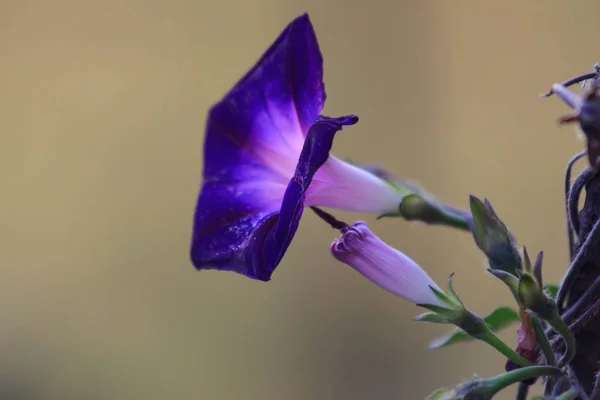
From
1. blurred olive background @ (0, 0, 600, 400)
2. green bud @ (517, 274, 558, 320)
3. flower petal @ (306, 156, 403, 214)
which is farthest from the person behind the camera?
blurred olive background @ (0, 0, 600, 400)

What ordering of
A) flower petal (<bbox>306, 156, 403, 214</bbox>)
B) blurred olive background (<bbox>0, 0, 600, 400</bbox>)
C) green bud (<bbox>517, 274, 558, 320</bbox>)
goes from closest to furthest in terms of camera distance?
green bud (<bbox>517, 274, 558, 320</bbox>)
flower petal (<bbox>306, 156, 403, 214</bbox>)
blurred olive background (<bbox>0, 0, 600, 400</bbox>)

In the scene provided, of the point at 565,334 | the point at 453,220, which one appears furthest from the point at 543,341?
the point at 453,220

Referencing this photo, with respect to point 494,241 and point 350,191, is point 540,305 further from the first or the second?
point 350,191

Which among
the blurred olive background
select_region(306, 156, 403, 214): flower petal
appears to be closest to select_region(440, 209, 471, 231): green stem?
select_region(306, 156, 403, 214): flower petal

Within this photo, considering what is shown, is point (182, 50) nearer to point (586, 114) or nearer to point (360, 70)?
point (360, 70)

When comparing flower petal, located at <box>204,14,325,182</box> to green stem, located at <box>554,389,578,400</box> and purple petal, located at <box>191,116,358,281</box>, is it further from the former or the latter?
green stem, located at <box>554,389,578,400</box>

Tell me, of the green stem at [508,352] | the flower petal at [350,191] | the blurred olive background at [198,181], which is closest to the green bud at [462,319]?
the green stem at [508,352]
